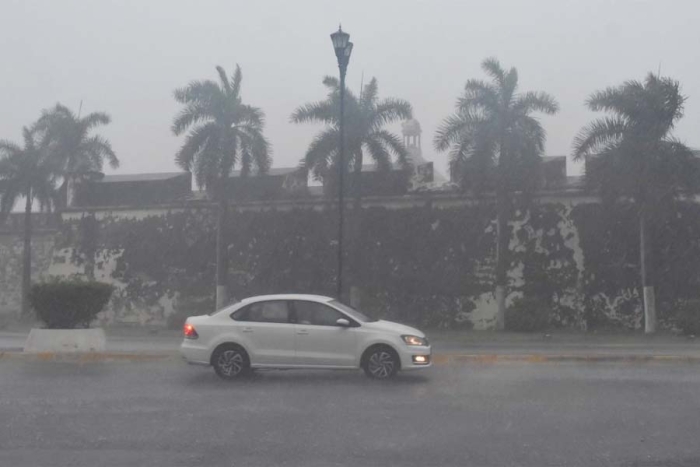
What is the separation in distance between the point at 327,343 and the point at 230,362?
1566 mm

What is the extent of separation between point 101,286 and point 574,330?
71.0ft

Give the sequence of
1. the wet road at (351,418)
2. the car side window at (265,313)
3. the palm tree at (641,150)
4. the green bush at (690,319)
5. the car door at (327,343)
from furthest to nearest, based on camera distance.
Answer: the palm tree at (641,150) < the green bush at (690,319) < the car side window at (265,313) < the car door at (327,343) < the wet road at (351,418)

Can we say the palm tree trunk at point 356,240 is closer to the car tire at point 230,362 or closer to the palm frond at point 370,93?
the palm frond at point 370,93

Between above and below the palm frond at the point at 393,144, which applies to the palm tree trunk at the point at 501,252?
below

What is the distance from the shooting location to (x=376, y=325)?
49.2ft

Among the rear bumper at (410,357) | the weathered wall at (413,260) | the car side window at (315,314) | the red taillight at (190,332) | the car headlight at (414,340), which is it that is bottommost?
the rear bumper at (410,357)

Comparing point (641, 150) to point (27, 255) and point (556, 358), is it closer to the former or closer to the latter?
point (556, 358)

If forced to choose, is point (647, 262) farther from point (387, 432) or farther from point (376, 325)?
point (387, 432)

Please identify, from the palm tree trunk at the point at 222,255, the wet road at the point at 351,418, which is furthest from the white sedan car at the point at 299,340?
the palm tree trunk at the point at 222,255

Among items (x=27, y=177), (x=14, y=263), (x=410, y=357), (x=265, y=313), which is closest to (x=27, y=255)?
(x=14, y=263)

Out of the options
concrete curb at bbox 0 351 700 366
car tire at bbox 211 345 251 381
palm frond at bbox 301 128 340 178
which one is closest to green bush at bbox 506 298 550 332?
palm frond at bbox 301 128 340 178

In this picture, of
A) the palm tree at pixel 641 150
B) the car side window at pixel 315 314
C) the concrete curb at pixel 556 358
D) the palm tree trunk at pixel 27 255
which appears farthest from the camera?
the palm tree trunk at pixel 27 255

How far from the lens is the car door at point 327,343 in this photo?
14.9 meters

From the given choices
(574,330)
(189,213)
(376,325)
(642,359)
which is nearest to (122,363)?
(376,325)
